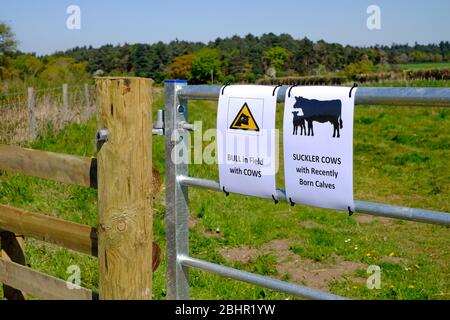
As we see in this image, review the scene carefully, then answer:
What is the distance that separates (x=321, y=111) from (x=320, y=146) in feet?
0.41

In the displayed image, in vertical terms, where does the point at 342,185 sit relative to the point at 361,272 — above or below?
above

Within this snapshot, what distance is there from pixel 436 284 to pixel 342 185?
3.53 meters

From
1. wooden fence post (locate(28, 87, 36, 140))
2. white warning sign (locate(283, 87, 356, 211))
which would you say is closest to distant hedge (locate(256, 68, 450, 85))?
wooden fence post (locate(28, 87, 36, 140))

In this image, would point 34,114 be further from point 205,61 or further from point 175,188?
point 205,61

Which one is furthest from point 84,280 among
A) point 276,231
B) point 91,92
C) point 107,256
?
point 91,92

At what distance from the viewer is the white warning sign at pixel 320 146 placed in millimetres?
1854

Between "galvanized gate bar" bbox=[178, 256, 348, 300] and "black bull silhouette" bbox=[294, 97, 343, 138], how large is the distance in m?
0.59

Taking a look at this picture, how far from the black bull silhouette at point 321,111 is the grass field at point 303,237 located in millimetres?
2739

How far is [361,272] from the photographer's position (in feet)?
17.0

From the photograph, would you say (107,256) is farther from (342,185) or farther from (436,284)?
(436,284)

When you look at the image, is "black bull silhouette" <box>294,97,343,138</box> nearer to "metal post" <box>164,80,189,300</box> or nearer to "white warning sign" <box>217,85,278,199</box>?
"white warning sign" <box>217,85,278,199</box>

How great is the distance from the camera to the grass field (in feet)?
15.6

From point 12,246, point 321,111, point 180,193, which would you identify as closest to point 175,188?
point 180,193
